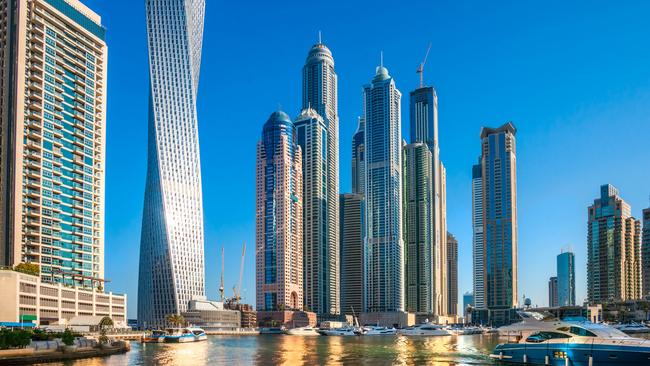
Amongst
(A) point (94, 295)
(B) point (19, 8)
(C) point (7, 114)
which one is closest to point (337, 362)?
(A) point (94, 295)

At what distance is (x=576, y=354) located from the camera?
69.4 metres

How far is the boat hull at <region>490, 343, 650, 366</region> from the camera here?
2584 inches

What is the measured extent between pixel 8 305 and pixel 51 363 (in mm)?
60392

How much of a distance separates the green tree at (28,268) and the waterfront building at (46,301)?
2400mm

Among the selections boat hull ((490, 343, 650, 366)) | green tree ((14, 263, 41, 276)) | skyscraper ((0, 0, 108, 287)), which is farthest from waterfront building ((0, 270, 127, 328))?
boat hull ((490, 343, 650, 366))

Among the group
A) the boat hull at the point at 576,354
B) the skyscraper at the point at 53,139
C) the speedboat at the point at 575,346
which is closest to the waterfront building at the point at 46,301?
the skyscraper at the point at 53,139

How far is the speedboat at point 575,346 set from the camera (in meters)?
66.1

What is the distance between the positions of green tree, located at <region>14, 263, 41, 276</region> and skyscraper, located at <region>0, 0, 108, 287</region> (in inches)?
314

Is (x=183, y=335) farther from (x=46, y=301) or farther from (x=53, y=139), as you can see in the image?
(x=53, y=139)

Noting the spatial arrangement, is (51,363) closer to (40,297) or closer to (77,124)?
(40,297)

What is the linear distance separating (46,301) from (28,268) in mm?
8381

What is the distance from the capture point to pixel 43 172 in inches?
6673

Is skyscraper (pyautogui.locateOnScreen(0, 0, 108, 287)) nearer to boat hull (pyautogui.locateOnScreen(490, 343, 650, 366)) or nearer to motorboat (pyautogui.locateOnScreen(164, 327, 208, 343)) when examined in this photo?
motorboat (pyautogui.locateOnScreen(164, 327, 208, 343))

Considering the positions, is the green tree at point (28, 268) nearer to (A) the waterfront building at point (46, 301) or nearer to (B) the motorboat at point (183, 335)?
(A) the waterfront building at point (46, 301)
